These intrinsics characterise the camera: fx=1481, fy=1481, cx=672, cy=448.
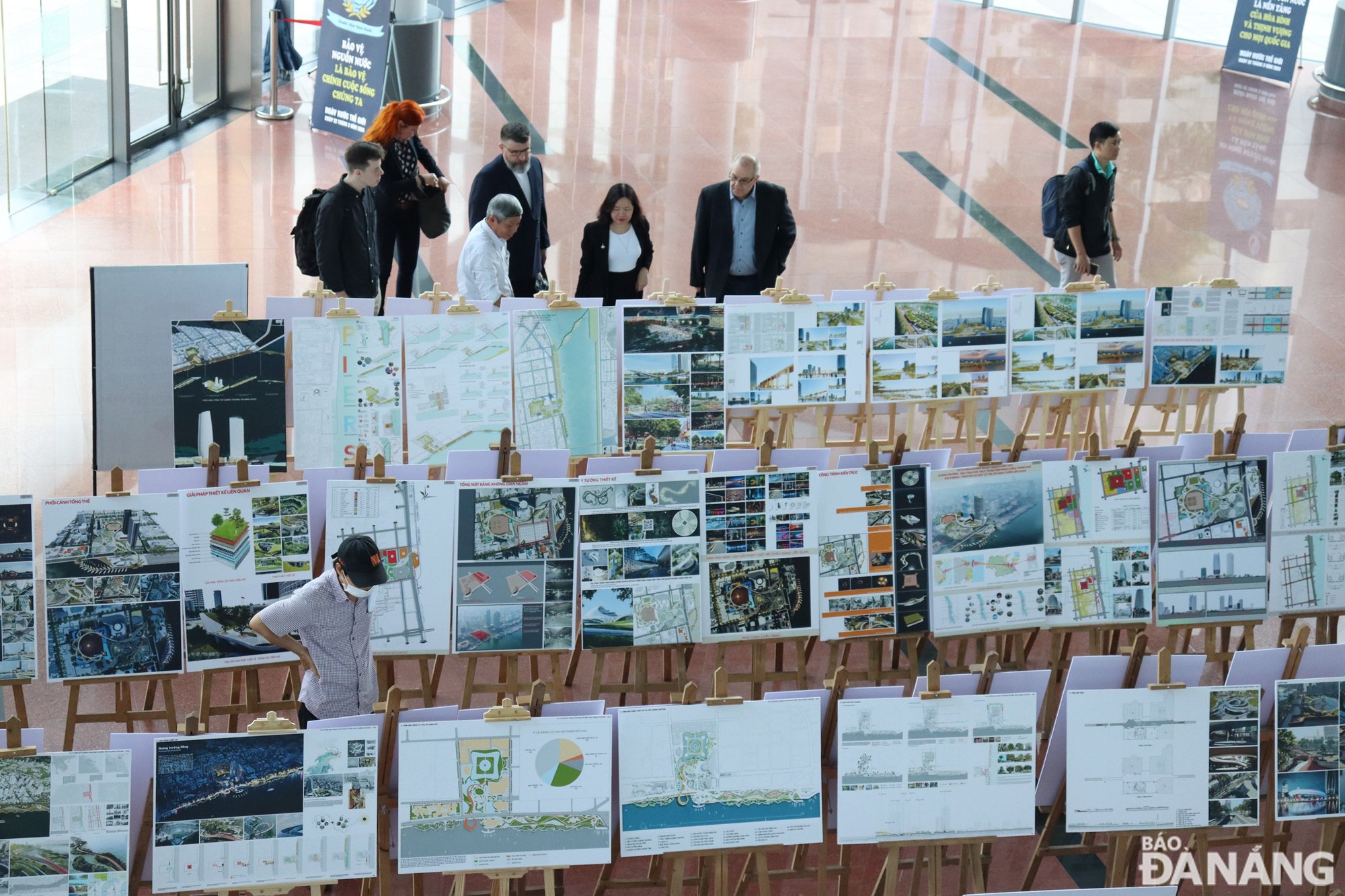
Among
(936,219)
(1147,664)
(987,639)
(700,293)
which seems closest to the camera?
(1147,664)

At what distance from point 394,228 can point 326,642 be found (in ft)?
13.7

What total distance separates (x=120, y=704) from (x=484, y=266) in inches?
111

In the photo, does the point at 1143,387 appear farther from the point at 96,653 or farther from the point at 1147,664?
the point at 96,653

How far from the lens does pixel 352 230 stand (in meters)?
7.66

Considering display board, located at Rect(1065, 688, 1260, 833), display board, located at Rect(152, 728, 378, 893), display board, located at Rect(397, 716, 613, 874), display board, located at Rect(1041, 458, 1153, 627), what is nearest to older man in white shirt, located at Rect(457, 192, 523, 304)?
display board, located at Rect(1041, 458, 1153, 627)

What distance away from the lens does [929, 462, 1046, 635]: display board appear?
5926 mm

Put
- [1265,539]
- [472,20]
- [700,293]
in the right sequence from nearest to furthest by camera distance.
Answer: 1. [1265,539]
2. [700,293]
3. [472,20]

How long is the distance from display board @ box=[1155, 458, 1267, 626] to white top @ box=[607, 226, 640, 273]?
319cm

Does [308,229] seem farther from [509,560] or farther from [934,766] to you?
[934,766]

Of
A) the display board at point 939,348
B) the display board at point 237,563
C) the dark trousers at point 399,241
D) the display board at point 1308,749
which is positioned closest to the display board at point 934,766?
the display board at point 1308,749

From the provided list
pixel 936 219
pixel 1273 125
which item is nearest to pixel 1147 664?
pixel 936 219

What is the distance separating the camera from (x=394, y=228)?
8.75m

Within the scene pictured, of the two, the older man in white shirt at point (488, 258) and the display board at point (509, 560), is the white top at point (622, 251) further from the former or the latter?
the display board at point (509, 560)

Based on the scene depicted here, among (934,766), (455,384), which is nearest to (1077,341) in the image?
(455,384)
